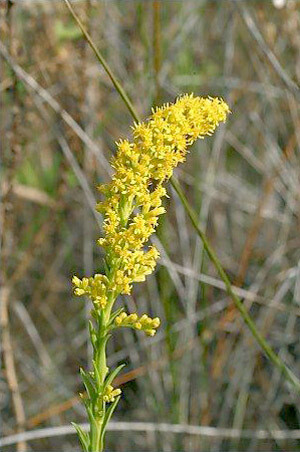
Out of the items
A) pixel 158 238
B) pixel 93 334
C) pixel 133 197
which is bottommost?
pixel 93 334

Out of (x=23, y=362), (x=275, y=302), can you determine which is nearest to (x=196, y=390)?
(x=275, y=302)

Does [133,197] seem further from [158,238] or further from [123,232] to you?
[158,238]

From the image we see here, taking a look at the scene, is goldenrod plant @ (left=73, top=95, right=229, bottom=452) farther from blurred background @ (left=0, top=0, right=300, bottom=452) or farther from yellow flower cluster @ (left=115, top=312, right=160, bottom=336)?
blurred background @ (left=0, top=0, right=300, bottom=452)

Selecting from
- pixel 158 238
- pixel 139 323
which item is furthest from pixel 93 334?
pixel 158 238

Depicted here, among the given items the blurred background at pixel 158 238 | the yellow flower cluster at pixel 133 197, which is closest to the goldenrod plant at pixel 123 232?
the yellow flower cluster at pixel 133 197

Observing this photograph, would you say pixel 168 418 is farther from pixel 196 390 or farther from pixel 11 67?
pixel 11 67

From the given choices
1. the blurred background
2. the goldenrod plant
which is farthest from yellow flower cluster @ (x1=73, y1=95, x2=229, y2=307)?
the blurred background
